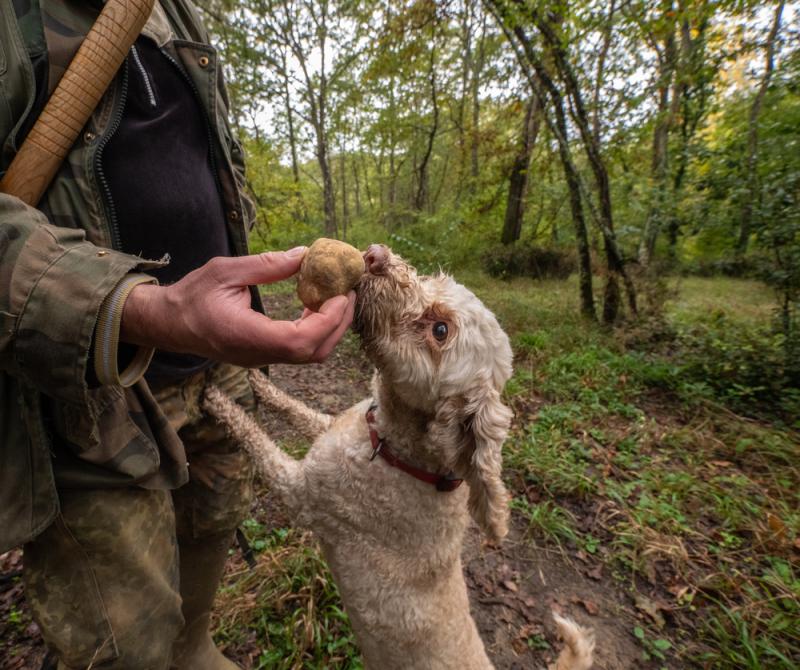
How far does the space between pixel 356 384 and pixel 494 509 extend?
3.83m

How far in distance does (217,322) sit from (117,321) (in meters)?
0.28

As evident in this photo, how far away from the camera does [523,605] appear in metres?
2.84

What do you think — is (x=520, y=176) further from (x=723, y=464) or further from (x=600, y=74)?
(x=723, y=464)

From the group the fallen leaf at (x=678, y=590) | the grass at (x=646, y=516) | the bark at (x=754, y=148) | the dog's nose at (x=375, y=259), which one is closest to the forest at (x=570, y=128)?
the bark at (x=754, y=148)

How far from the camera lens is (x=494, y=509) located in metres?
1.62

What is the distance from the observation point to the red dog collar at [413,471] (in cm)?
193

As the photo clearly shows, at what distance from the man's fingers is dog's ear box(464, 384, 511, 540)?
112cm

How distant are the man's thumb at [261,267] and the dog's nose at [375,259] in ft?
1.88

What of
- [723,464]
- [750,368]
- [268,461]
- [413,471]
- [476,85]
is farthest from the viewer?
[476,85]

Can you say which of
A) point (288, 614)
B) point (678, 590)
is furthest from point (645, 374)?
point (288, 614)

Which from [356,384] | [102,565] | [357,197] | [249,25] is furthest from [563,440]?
[357,197]

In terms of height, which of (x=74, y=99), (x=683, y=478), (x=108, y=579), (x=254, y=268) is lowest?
(x=683, y=478)

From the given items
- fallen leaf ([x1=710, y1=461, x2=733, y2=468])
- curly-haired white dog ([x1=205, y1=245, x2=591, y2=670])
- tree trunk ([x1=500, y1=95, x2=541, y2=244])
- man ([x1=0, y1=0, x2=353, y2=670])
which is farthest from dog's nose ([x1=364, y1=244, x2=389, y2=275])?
tree trunk ([x1=500, y1=95, x2=541, y2=244])

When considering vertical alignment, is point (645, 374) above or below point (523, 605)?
above
